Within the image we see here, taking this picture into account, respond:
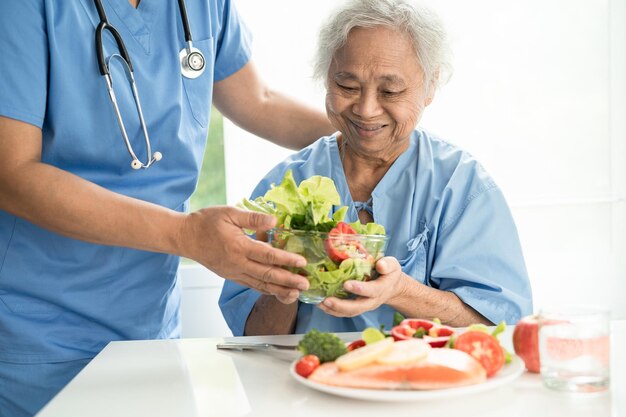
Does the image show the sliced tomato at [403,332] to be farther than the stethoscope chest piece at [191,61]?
No

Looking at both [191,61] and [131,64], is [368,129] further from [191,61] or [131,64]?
[131,64]

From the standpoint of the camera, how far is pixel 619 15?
133 inches

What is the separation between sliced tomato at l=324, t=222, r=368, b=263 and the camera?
55.7 inches

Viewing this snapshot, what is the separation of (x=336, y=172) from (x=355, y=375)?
0.90 metres

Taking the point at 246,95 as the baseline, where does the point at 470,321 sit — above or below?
below

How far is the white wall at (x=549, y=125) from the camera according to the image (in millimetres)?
3330

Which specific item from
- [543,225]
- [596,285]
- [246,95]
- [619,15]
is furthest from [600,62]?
[246,95]

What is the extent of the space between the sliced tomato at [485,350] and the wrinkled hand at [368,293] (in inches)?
10.3

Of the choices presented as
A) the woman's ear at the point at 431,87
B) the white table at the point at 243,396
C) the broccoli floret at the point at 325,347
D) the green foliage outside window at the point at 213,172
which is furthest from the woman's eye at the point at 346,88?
the green foliage outside window at the point at 213,172

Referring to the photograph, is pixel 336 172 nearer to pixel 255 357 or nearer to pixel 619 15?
pixel 255 357

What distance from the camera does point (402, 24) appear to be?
1.83m

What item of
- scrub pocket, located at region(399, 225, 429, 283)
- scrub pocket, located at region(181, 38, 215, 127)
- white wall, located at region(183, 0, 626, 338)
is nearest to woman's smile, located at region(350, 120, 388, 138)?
scrub pocket, located at region(399, 225, 429, 283)

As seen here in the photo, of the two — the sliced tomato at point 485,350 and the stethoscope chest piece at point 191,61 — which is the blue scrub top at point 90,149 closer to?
the stethoscope chest piece at point 191,61

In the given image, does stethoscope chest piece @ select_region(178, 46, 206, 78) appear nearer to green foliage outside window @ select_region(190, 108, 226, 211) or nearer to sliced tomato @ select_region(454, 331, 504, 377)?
sliced tomato @ select_region(454, 331, 504, 377)
